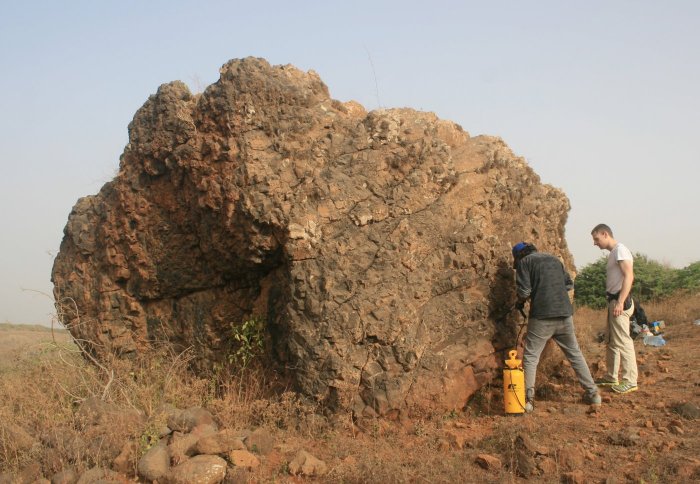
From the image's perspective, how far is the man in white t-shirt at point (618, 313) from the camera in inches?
265

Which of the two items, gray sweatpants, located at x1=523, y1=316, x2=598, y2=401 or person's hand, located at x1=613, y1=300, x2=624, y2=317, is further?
person's hand, located at x1=613, y1=300, x2=624, y2=317

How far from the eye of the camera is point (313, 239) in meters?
6.04

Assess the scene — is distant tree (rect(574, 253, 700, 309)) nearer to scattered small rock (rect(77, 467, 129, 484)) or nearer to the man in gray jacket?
the man in gray jacket

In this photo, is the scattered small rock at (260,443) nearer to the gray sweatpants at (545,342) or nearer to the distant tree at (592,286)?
the gray sweatpants at (545,342)

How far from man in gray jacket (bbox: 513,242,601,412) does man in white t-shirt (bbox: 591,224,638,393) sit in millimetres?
636

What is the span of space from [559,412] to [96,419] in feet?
14.0

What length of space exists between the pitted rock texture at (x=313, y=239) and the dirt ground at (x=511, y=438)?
272mm

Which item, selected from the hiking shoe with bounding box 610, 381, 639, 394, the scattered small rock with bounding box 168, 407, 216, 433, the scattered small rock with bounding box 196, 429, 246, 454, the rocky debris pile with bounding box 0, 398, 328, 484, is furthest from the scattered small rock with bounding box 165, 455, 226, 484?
the hiking shoe with bounding box 610, 381, 639, 394

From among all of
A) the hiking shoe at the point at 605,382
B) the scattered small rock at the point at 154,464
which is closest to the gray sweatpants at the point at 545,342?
the hiking shoe at the point at 605,382

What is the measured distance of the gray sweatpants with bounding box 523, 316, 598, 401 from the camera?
6.29 meters

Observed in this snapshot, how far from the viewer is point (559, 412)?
20.4 ft

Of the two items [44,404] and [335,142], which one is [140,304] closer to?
[44,404]

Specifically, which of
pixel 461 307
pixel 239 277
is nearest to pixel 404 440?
pixel 461 307

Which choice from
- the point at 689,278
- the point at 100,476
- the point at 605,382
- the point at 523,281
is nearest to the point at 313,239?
the point at 523,281
